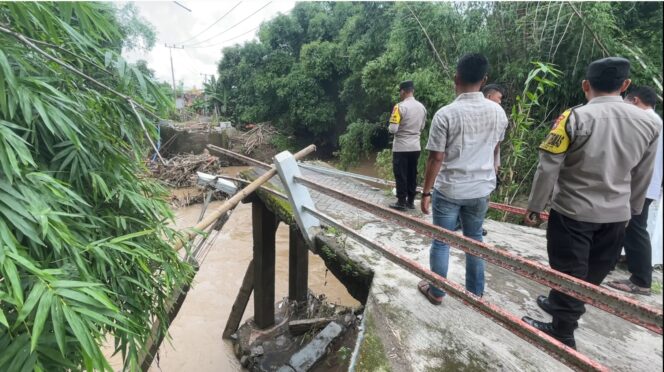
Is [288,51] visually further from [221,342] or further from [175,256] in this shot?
[175,256]

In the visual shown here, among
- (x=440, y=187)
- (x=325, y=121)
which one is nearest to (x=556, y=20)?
(x=440, y=187)

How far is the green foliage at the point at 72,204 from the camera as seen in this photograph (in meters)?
1.41

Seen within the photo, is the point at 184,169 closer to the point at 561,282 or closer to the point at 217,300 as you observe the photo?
the point at 217,300

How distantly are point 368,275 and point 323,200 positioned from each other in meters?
2.27

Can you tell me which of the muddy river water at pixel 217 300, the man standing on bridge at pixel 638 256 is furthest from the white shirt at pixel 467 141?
the muddy river water at pixel 217 300

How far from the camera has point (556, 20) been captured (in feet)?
14.4

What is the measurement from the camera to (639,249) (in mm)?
2400

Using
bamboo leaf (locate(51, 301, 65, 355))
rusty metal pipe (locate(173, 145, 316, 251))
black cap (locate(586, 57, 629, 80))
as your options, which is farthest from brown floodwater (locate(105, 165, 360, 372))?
black cap (locate(586, 57, 629, 80))

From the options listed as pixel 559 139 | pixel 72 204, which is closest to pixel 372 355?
pixel 559 139

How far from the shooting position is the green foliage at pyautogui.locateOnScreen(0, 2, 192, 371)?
1.41 m

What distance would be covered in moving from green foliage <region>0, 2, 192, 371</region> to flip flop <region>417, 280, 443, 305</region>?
5.25ft

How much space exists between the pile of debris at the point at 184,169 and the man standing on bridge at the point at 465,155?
1333 centimetres

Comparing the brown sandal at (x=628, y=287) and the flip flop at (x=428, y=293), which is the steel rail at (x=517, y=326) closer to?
the flip flop at (x=428, y=293)

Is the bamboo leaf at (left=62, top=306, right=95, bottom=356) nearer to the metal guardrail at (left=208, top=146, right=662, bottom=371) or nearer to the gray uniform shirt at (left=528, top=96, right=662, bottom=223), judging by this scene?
the metal guardrail at (left=208, top=146, right=662, bottom=371)
